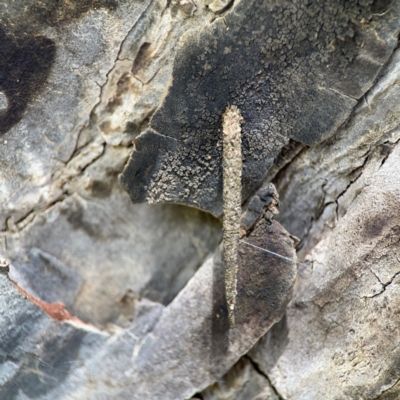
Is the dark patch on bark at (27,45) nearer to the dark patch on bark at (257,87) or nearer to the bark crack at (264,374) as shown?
the dark patch on bark at (257,87)

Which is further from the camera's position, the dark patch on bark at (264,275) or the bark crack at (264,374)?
the bark crack at (264,374)

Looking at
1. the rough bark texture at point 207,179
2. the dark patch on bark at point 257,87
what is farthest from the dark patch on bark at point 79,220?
the dark patch on bark at point 257,87

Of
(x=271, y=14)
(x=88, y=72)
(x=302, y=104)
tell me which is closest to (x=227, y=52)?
(x=271, y=14)

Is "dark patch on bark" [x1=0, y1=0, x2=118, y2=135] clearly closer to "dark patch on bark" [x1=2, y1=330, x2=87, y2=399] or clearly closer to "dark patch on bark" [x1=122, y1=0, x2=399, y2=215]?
"dark patch on bark" [x1=122, y1=0, x2=399, y2=215]

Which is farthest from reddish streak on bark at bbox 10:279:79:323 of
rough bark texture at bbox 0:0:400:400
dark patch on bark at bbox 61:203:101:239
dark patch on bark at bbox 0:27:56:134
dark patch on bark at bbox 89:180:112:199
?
dark patch on bark at bbox 0:27:56:134

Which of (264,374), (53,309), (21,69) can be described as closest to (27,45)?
(21,69)

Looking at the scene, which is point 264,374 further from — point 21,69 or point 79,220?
point 21,69

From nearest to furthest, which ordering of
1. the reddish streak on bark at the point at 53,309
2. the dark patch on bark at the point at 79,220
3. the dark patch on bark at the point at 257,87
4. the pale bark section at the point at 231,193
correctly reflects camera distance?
the dark patch on bark at the point at 257,87
the pale bark section at the point at 231,193
the reddish streak on bark at the point at 53,309
the dark patch on bark at the point at 79,220
